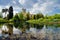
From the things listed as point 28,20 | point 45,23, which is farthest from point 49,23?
point 28,20

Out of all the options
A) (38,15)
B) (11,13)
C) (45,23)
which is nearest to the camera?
(11,13)

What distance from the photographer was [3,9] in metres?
10.1

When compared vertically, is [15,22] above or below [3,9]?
below

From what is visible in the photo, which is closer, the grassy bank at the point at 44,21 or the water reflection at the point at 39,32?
the water reflection at the point at 39,32

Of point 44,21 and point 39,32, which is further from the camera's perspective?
point 44,21

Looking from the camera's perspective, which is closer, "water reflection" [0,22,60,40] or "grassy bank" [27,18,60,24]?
"water reflection" [0,22,60,40]

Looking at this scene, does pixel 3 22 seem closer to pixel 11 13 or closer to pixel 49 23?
pixel 11 13

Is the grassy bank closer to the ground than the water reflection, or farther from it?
farther from it

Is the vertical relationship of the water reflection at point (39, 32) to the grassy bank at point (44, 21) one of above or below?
below

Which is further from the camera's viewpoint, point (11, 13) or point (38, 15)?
point (38, 15)

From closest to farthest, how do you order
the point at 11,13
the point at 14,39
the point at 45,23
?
the point at 14,39, the point at 11,13, the point at 45,23

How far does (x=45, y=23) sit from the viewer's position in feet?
38.3

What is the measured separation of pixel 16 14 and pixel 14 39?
14.5 feet

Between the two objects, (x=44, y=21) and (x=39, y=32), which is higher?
(x=44, y=21)
